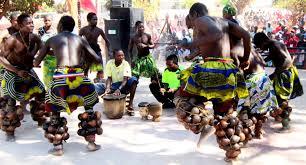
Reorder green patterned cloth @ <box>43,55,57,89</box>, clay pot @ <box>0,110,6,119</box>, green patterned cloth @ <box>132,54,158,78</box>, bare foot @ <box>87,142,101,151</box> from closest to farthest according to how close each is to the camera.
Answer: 1. bare foot @ <box>87,142,101,151</box>
2. clay pot @ <box>0,110,6,119</box>
3. green patterned cloth @ <box>43,55,57,89</box>
4. green patterned cloth @ <box>132,54,158,78</box>

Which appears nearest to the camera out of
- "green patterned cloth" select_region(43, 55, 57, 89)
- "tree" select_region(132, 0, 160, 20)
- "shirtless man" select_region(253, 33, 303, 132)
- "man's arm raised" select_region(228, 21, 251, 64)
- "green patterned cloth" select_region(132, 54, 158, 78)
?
"man's arm raised" select_region(228, 21, 251, 64)

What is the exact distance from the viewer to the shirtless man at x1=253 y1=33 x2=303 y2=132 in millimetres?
5008

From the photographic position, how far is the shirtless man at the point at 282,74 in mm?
5008

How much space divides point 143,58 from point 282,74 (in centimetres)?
302

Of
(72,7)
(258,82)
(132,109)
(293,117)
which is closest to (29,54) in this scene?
(132,109)

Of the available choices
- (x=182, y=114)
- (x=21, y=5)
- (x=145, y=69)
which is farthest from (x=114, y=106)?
(x=21, y=5)

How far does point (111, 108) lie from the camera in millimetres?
6160

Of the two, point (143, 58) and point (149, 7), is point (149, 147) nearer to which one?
point (143, 58)

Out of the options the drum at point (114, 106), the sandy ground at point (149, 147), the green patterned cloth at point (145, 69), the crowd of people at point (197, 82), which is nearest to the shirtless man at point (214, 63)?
the crowd of people at point (197, 82)

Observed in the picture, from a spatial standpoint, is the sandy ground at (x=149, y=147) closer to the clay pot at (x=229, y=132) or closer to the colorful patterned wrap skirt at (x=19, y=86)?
the clay pot at (x=229, y=132)

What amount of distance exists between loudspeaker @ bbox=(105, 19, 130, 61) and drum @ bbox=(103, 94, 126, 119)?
4.14m

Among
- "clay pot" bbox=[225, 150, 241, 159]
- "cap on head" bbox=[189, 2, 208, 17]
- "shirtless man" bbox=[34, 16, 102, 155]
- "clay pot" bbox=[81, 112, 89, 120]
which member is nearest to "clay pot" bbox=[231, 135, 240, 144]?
"clay pot" bbox=[225, 150, 241, 159]

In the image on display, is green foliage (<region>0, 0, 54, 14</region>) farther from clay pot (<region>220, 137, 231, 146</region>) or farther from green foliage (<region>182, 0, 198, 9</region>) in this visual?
→ green foliage (<region>182, 0, 198, 9</region>)

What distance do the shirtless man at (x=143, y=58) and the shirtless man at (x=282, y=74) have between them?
2616 mm
